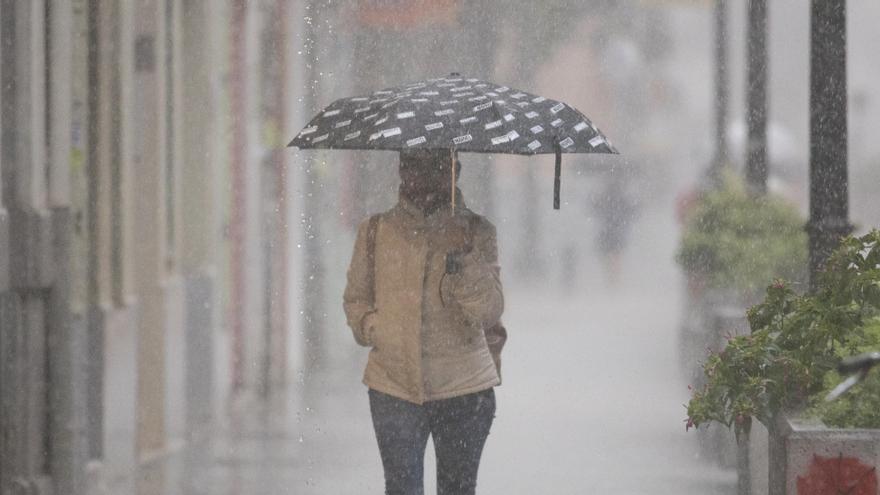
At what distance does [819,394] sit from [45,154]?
4.58 m

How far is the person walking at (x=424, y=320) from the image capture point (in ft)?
21.5

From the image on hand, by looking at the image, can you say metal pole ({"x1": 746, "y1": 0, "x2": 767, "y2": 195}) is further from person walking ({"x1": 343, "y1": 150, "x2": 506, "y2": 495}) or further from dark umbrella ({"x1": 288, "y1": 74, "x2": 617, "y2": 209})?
person walking ({"x1": 343, "y1": 150, "x2": 506, "y2": 495})

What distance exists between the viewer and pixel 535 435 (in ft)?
44.3

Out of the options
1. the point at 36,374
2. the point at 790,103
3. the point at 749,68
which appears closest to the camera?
the point at 36,374

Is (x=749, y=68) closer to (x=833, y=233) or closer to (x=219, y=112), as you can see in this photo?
(x=219, y=112)

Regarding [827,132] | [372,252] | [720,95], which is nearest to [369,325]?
[372,252]

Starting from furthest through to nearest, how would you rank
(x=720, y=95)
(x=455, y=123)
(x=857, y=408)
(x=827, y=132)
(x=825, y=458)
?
(x=720, y=95) → (x=827, y=132) → (x=455, y=123) → (x=857, y=408) → (x=825, y=458)

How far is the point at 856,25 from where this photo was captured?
8250 centimetres

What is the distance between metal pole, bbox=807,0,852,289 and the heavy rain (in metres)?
0.01

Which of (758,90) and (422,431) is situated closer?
(422,431)

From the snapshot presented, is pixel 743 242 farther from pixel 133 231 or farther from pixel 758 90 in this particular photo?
pixel 133 231

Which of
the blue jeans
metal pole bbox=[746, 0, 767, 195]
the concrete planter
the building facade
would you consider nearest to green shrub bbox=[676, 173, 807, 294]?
metal pole bbox=[746, 0, 767, 195]

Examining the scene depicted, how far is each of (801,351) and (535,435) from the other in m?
7.34

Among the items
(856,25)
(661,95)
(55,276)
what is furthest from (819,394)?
(856,25)
